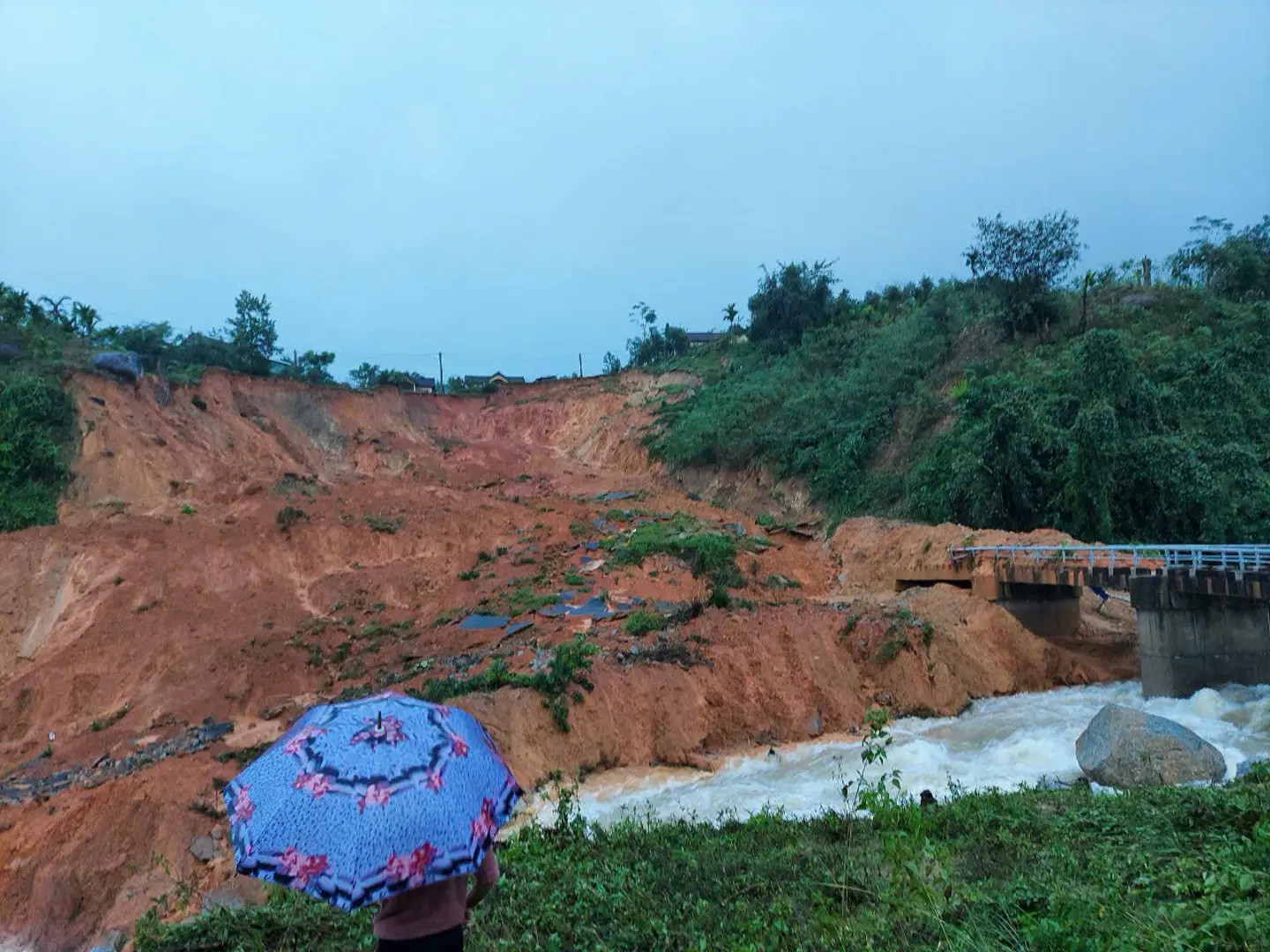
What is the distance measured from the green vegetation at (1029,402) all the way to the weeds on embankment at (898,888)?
18.8 meters

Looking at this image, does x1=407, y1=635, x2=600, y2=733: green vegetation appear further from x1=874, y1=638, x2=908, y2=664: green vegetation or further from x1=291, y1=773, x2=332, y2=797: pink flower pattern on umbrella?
x1=291, y1=773, x2=332, y2=797: pink flower pattern on umbrella

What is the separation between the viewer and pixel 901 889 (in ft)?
17.7

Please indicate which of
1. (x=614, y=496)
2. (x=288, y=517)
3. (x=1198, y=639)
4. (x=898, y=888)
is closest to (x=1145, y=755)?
(x=898, y=888)

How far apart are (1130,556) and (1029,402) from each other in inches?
306

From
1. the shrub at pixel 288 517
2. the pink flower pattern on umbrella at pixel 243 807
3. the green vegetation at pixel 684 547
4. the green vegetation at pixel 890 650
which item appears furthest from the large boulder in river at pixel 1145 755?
the shrub at pixel 288 517

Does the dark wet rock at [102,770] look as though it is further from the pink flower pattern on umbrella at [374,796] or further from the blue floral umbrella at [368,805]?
the pink flower pattern on umbrella at [374,796]

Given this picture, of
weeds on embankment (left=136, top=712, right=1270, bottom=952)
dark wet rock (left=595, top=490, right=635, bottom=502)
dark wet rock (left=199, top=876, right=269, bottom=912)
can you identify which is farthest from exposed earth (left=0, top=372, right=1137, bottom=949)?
weeds on embankment (left=136, top=712, right=1270, bottom=952)

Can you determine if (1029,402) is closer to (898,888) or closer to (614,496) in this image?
(614,496)

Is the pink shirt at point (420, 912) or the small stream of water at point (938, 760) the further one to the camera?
the small stream of water at point (938, 760)

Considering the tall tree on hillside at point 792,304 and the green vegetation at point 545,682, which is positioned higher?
the tall tree on hillside at point 792,304

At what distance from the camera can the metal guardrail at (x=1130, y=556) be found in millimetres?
16328

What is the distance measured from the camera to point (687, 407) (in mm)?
44250

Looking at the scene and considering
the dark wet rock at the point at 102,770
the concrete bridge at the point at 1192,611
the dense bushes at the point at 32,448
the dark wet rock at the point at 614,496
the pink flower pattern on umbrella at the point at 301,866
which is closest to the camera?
the pink flower pattern on umbrella at the point at 301,866

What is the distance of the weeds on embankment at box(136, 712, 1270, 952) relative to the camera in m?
4.55
